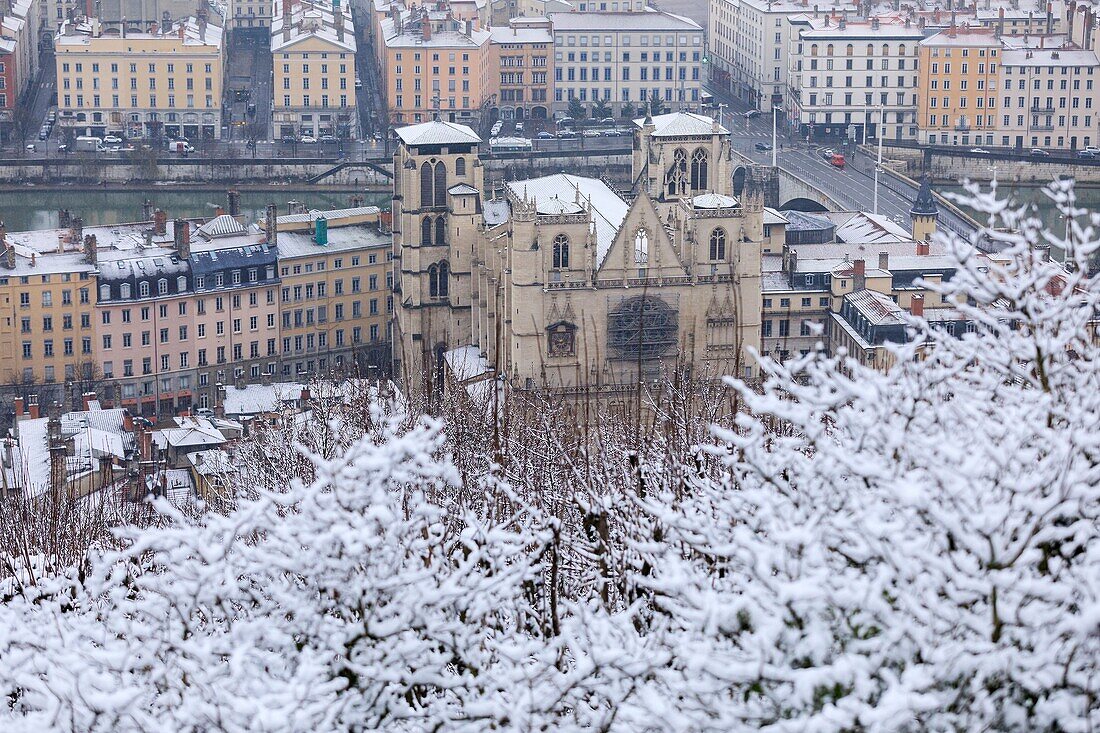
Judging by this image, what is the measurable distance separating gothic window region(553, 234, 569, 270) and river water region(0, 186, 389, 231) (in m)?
20.8

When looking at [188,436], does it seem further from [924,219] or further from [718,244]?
[924,219]

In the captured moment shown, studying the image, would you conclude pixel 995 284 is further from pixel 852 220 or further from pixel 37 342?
pixel 852 220

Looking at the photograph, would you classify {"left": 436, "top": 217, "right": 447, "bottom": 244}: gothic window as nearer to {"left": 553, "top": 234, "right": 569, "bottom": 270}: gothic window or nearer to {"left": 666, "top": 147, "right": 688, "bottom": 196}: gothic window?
{"left": 666, "top": 147, "right": 688, "bottom": 196}: gothic window

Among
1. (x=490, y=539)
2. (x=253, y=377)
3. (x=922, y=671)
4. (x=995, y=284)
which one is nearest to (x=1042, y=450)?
(x=995, y=284)

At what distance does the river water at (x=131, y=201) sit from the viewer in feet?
165

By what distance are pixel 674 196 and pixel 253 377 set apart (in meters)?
6.82

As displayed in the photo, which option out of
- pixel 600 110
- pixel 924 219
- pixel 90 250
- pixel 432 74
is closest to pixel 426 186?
pixel 90 250

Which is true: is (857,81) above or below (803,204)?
above

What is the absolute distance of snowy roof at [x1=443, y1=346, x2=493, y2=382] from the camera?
29500mm

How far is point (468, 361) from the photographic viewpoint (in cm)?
3098

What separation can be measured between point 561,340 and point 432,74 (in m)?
29.4

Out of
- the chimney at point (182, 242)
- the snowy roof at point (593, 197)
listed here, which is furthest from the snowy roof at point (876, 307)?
the chimney at point (182, 242)

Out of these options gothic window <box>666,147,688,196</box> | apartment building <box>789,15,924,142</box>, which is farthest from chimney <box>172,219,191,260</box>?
apartment building <box>789,15,924,142</box>

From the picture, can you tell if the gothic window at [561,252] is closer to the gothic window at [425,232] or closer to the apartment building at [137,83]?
the gothic window at [425,232]
